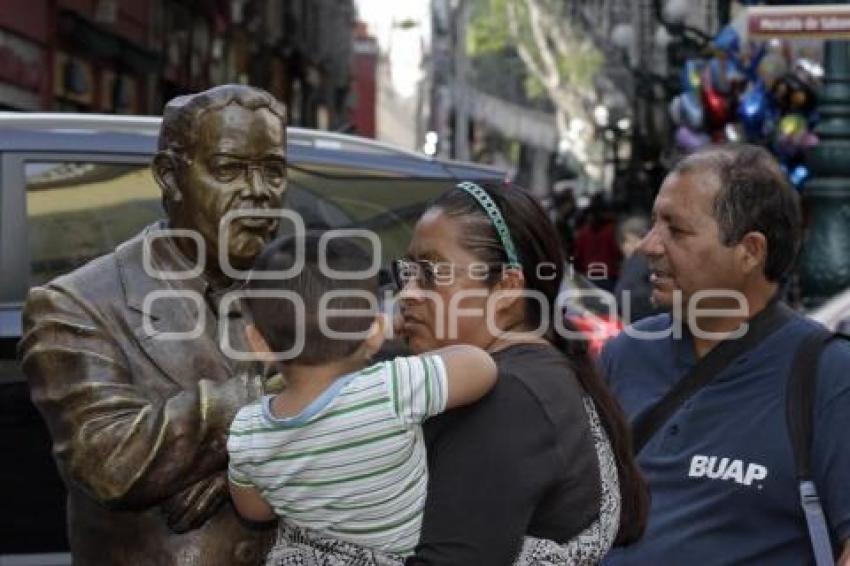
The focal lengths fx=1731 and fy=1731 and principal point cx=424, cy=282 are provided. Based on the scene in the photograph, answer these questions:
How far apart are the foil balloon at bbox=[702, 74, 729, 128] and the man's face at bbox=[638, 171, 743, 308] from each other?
41.8 ft

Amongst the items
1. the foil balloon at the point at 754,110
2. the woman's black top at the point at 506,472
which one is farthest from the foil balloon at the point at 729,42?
the woman's black top at the point at 506,472

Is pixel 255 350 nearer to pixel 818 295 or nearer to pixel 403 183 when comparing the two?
pixel 403 183

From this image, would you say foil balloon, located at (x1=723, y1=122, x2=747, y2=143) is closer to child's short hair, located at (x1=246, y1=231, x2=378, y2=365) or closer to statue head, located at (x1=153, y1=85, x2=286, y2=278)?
statue head, located at (x1=153, y1=85, x2=286, y2=278)

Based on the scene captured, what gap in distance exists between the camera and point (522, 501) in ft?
7.79

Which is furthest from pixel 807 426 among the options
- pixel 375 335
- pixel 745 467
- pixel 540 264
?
pixel 375 335

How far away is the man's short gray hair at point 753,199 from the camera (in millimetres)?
3195

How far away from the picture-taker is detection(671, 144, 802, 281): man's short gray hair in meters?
3.20

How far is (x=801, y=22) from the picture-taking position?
6.98 metres

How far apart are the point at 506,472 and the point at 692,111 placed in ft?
49.8

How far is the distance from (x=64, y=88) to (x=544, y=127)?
137ft

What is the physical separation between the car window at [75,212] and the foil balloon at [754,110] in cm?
943

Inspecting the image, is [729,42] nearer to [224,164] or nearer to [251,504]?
[224,164]

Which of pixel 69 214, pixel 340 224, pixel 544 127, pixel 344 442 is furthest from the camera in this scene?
pixel 544 127

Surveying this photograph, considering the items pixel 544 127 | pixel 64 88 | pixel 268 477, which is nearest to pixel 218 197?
pixel 268 477
